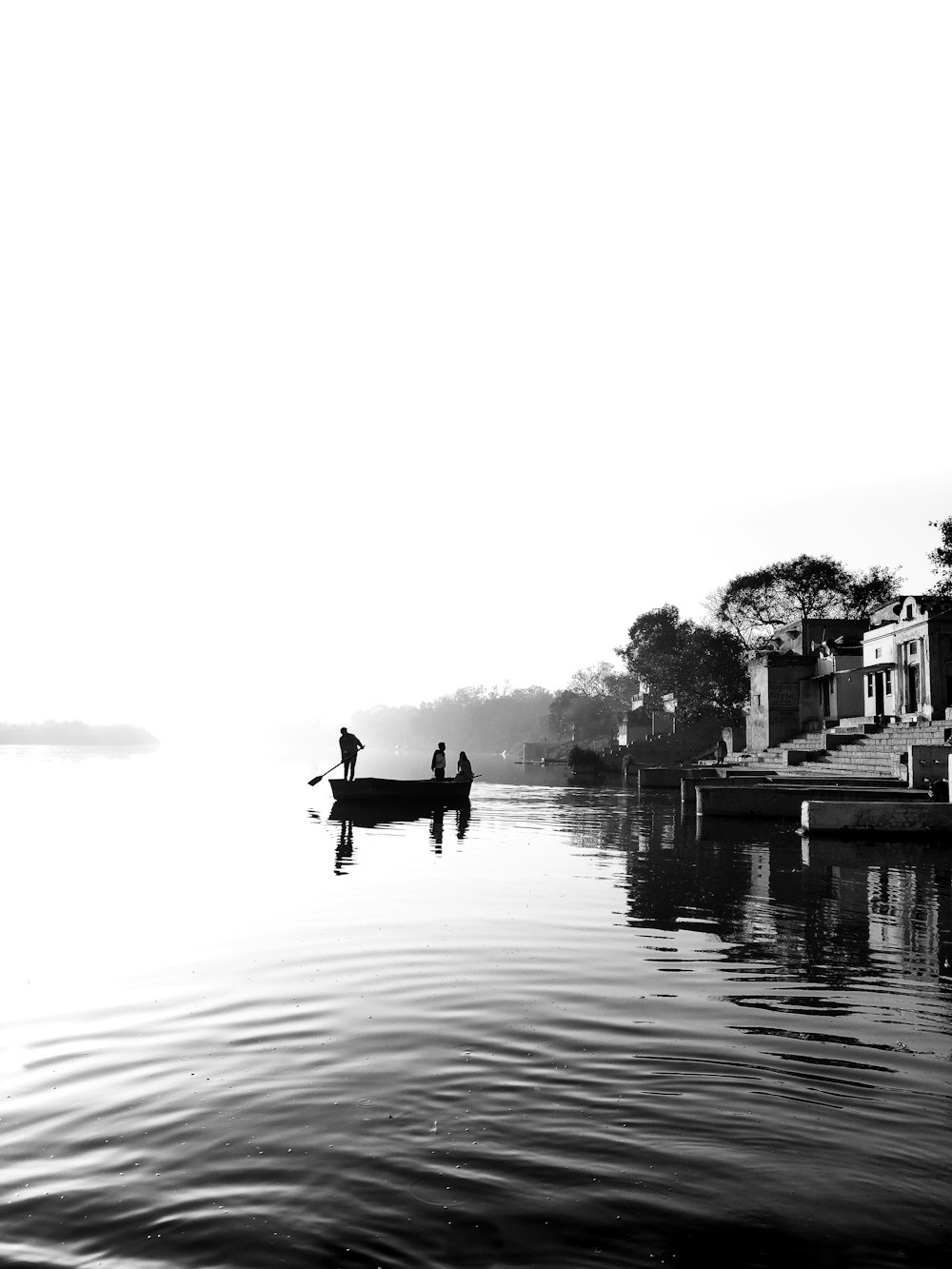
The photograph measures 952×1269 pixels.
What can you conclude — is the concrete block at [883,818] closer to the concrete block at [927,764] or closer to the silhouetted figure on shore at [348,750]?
the concrete block at [927,764]

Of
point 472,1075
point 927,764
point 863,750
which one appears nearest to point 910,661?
point 863,750

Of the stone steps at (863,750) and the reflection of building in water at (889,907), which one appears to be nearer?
the reflection of building in water at (889,907)

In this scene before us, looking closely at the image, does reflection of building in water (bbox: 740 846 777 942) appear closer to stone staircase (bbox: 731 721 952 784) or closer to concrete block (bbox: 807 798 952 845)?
concrete block (bbox: 807 798 952 845)

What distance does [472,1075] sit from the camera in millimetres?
7086

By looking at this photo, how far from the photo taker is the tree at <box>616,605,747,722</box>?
80875mm

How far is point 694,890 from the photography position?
16.7 m

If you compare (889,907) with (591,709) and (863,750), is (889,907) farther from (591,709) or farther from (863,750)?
(591,709)

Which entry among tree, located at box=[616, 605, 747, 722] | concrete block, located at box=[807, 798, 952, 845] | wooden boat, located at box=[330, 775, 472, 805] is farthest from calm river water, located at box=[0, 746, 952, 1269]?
tree, located at box=[616, 605, 747, 722]

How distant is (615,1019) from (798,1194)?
3366mm

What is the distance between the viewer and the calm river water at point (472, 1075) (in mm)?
4883

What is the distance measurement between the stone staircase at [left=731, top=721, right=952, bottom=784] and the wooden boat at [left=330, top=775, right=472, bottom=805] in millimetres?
14366

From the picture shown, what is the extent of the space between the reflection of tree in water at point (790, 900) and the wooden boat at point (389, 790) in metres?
8.18

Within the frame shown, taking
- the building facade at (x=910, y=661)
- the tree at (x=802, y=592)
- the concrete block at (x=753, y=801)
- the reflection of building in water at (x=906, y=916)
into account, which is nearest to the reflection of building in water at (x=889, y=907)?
the reflection of building in water at (x=906, y=916)

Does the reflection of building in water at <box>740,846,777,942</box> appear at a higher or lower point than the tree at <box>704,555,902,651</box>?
lower
